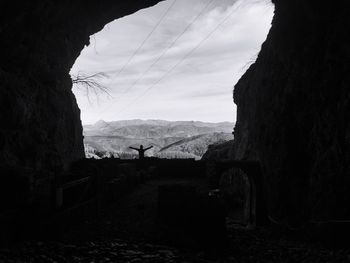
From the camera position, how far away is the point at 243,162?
57.6 ft

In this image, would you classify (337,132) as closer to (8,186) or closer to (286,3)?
(286,3)

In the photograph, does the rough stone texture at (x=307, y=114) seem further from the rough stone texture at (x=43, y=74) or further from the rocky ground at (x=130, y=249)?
the rough stone texture at (x=43, y=74)

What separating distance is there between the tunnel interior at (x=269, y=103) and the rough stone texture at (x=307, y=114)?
0.14 feet

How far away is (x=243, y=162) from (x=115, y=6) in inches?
518

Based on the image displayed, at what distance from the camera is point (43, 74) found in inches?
733

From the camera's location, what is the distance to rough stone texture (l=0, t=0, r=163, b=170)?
47.2 feet

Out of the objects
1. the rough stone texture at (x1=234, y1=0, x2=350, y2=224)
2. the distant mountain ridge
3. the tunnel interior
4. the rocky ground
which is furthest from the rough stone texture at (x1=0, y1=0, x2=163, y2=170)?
the distant mountain ridge

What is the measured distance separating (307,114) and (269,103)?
4839mm

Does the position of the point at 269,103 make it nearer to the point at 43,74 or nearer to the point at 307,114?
the point at 307,114

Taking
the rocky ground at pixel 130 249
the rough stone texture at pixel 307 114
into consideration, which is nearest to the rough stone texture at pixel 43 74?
the rocky ground at pixel 130 249

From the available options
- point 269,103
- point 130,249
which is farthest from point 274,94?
point 130,249

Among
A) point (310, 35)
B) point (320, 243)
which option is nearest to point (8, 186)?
point (320, 243)

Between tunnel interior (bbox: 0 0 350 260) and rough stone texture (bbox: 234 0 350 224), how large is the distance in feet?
0.14

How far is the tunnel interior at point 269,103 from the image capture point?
11555 millimetres
